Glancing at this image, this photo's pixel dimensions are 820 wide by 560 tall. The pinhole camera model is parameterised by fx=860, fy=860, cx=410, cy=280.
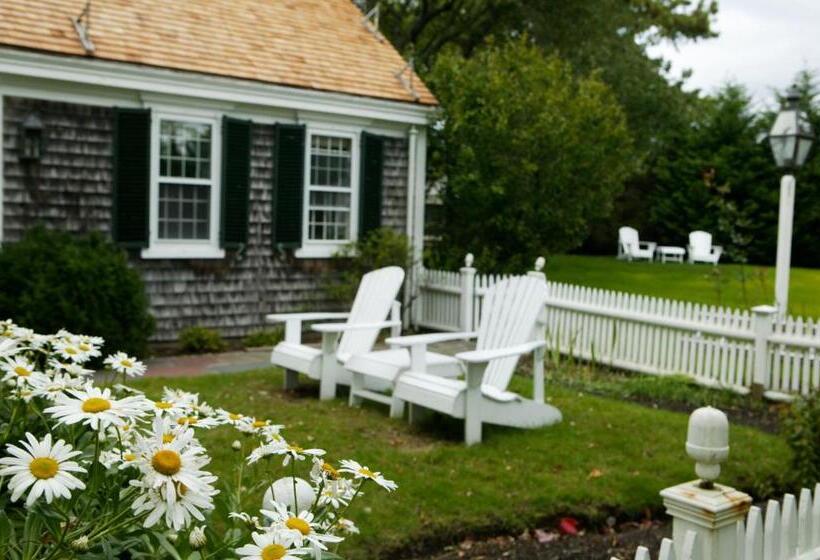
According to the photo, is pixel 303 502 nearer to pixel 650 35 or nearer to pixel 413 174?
pixel 413 174

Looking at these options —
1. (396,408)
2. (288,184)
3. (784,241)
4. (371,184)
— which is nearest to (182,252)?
(288,184)

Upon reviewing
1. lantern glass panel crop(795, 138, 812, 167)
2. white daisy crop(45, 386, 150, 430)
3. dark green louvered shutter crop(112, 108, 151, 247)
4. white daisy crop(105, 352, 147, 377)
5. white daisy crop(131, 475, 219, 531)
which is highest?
lantern glass panel crop(795, 138, 812, 167)

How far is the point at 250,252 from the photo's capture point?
11016 mm

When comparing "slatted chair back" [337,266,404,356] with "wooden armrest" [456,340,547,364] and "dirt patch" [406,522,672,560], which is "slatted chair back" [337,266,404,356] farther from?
"dirt patch" [406,522,672,560]

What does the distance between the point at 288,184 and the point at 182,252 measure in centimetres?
171

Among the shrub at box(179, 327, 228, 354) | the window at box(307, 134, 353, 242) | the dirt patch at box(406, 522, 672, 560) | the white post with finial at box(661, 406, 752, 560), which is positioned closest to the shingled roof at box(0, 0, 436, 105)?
the window at box(307, 134, 353, 242)

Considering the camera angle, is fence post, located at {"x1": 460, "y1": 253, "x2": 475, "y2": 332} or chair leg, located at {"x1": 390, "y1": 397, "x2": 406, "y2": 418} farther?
fence post, located at {"x1": 460, "y1": 253, "x2": 475, "y2": 332}

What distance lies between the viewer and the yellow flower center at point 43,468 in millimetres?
1398

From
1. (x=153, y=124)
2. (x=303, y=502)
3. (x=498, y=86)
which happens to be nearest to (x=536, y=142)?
(x=498, y=86)

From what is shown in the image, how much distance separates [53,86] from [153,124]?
116 cm

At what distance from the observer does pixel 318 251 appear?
11625 millimetres

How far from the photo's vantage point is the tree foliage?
12.4 m

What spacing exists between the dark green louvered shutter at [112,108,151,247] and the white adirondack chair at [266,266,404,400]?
9.18 ft

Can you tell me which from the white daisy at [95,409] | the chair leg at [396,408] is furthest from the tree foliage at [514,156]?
the white daisy at [95,409]
